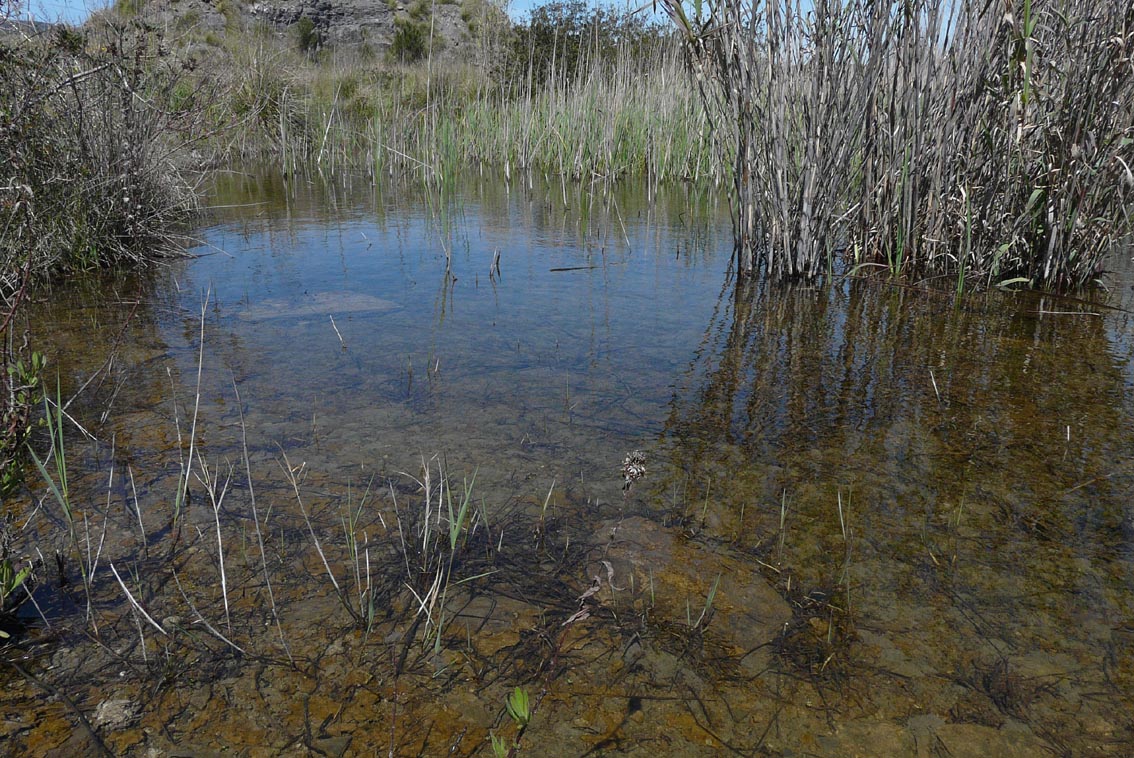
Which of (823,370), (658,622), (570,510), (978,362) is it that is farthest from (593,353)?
(658,622)

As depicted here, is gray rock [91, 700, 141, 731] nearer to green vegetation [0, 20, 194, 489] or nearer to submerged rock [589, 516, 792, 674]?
submerged rock [589, 516, 792, 674]

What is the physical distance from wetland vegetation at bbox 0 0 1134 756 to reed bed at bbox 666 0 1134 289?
0.02m

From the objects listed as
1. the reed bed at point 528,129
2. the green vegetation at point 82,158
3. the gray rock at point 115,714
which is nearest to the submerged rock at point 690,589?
the gray rock at point 115,714

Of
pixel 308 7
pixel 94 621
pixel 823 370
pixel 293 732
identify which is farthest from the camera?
→ pixel 308 7

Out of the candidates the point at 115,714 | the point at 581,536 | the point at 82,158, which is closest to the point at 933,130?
the point at 581,536

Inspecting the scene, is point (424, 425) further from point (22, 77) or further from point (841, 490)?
point (22, 77)

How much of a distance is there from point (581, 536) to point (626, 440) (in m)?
0.55

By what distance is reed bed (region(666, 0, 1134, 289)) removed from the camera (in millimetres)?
3322

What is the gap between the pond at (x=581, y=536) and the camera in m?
1.24

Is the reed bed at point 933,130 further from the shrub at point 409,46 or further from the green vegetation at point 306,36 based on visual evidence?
the green vegetation at point 306,36

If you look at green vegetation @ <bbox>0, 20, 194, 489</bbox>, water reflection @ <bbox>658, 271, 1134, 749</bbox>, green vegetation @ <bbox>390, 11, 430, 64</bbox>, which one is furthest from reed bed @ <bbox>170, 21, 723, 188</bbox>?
green vegetation @ <bbox>390, 11, 430, 64</bbox>

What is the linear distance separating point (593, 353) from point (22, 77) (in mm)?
2856

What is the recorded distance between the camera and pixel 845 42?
11.5 ft

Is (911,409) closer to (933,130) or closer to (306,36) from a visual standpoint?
(933,130)
